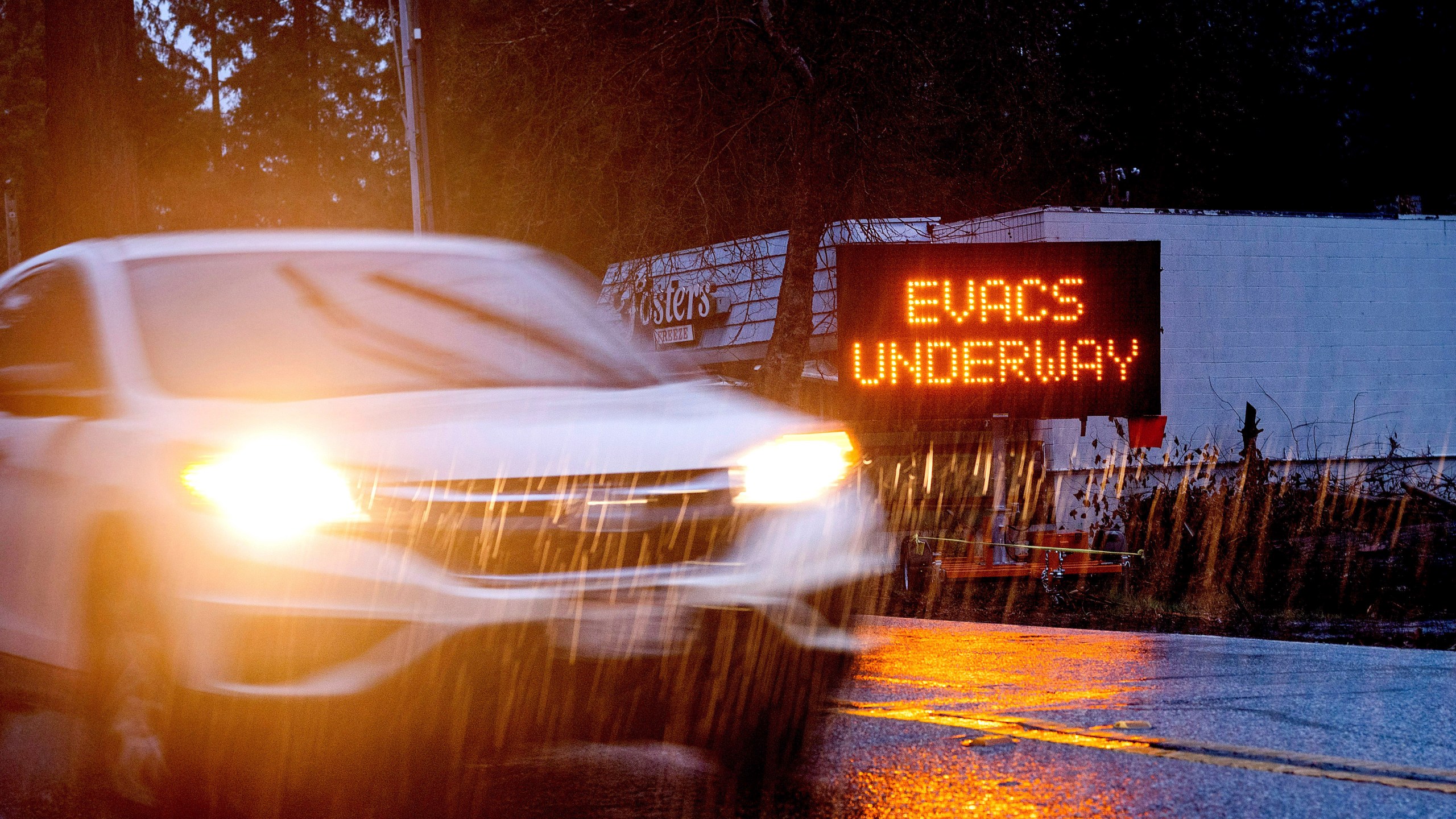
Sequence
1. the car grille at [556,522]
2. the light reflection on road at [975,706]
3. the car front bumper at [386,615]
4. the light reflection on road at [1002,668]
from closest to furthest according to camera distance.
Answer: the car front bumper at [386,615] → the car grille at [556,522] → the light reflection on road at [975,706] → the light reflection on road at [1002,668]

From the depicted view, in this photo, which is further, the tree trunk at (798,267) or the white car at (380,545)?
the tree trunk at (798,267)

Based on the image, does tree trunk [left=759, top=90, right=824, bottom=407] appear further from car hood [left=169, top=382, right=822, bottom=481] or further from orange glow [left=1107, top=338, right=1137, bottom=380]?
car hood [left=169, top=382, right=822, bottom=481]

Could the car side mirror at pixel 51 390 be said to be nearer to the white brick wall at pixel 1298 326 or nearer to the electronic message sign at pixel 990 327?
the electronic message sign at pixel 990 327

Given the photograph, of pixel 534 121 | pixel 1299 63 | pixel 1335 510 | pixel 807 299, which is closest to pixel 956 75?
pixel 807 299

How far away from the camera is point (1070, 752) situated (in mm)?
5133

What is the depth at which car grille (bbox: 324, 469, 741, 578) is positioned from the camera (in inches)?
156

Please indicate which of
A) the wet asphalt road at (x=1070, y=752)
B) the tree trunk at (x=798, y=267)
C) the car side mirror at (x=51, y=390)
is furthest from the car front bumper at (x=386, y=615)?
the tree trunk at (x=798, y=267)

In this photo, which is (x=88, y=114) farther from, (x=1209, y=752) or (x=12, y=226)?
(x=12, y=226)

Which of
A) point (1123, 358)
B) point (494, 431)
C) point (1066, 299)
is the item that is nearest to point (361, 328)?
point (494, 431)

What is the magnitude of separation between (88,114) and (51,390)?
945 centimetres

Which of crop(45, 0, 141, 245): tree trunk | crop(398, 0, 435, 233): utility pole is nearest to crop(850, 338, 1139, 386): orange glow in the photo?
crop(45, 0, 141, 245): tree trunk

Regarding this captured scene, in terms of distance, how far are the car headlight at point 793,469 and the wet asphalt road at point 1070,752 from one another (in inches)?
18.5

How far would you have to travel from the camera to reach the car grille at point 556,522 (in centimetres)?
397

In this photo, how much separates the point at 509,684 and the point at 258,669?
0.61 meters
